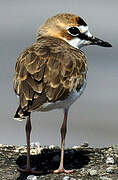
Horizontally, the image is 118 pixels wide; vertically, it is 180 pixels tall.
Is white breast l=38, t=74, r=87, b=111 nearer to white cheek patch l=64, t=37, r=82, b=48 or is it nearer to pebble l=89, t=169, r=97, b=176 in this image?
pebble l=89, t=169, r=97, b=176

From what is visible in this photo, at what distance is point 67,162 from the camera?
10234mm

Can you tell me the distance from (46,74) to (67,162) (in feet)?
3.83

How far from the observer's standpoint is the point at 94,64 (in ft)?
59.2

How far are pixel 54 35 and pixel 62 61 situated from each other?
2.86ft

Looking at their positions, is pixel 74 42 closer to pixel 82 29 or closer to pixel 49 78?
pixel 82 29

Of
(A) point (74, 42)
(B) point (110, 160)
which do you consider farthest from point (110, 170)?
(A) point (74, 42)

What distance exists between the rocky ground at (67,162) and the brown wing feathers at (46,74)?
0.82 m

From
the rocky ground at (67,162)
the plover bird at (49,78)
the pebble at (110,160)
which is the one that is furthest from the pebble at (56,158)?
the pebble at (110,160)

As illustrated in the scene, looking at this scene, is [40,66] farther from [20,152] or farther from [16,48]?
[16,48]

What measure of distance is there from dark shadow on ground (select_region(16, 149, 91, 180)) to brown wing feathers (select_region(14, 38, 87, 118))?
2.81 ft

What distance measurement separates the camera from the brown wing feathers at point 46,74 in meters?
9.41

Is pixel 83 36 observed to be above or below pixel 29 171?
above

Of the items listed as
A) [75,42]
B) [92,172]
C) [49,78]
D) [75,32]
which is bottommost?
A: [92,172]

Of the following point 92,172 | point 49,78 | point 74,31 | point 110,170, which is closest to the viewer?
point 49,78
